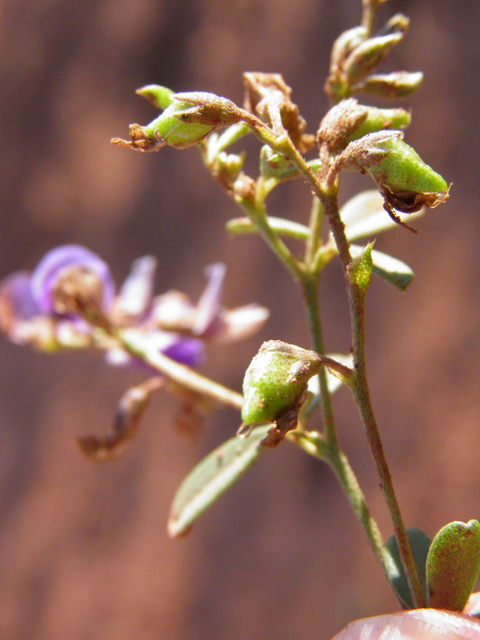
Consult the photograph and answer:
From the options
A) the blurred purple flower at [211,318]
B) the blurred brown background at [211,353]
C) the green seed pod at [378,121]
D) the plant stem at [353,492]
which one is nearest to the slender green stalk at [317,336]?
the plant stem at [353,492]

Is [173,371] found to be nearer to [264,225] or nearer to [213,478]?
[213,478]

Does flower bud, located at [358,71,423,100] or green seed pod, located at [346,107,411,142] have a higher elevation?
flower bud, located at [358,71,423,100]

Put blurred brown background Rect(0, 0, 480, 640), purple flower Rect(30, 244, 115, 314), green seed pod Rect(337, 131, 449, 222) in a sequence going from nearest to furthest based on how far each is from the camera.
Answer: green seed pod Rect(337, 131, 449, 222) < purple flower Rect(30, 244, 115, 314) < blurred brown background Rect(0, 0, 480, 640)

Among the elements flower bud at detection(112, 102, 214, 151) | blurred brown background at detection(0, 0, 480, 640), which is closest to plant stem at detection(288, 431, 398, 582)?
flower bud at detection(112, 102, 214, 151)

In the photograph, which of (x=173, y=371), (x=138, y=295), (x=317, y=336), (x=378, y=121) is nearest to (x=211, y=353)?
(x=138, y=295)

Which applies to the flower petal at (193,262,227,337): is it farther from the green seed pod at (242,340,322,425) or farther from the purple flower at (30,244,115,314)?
the green seed pod at (242,340,322,425)

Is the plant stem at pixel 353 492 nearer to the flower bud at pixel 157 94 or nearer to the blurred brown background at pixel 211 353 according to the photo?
the flower bud at pixel 157 94

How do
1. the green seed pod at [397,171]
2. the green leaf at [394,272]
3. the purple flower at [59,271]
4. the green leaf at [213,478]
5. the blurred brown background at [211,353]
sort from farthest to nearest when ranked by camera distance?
the blurred brown background at [211,353] → the purple flower at [59,271] → the green leaf at [213,478] → the green leaf at [394,272] → the green seed pod at [397,171]

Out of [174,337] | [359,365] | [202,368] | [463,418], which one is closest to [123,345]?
[174,337]
